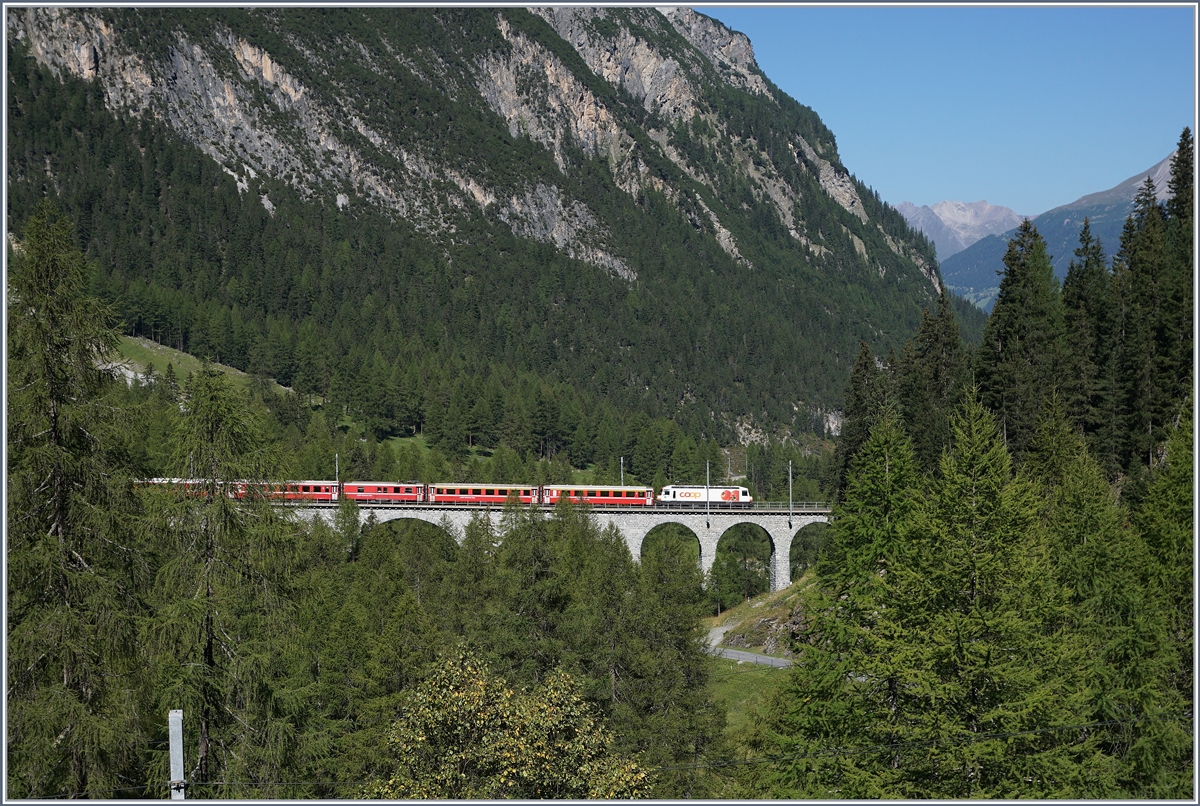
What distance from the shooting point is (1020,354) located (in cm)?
6269

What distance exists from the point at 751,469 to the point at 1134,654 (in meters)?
144

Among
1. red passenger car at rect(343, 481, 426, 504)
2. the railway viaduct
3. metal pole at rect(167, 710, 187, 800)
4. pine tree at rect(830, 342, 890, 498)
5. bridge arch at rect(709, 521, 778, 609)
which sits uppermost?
pine tree at rect(830, 342, 890, 498)

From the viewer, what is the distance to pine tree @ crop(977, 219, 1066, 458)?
193 feet

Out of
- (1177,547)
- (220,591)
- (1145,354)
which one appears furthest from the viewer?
(1145,354)

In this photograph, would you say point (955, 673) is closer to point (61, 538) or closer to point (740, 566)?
point (61, 538)

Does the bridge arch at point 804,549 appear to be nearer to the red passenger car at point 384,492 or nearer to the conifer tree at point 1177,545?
the red passenger car at point 384,492

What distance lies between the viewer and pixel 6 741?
1600 centimetres

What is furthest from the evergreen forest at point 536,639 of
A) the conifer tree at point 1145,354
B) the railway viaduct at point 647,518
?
the railway viaduct at point 647,518

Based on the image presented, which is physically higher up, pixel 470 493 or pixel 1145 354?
pixel 1145 354

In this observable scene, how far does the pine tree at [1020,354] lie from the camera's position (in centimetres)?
5872

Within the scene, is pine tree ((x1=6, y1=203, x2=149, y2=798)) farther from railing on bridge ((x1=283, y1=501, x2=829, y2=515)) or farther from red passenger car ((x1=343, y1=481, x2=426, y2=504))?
red passenger car ((x1=343, y1=481, x2=426, y2=504))

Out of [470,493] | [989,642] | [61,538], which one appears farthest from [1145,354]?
[61,538]

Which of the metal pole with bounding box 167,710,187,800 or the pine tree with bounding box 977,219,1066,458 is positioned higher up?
the pine tree with bounding box 977,219,1066,458

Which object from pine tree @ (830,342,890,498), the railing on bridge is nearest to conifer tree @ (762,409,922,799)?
pine tree @ (830,342,890,498)
